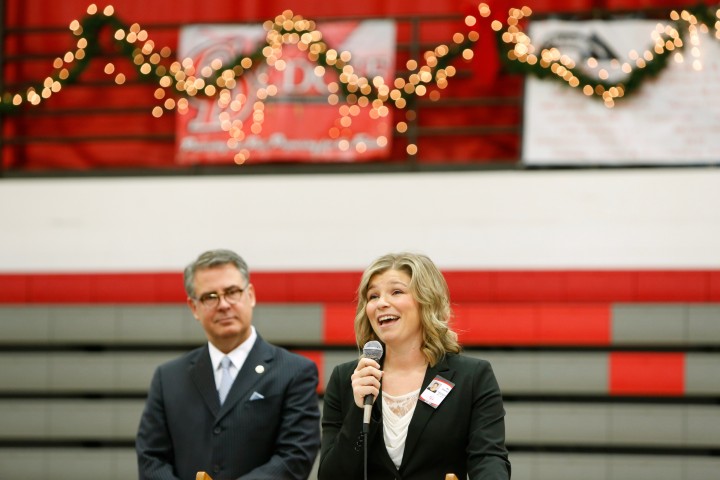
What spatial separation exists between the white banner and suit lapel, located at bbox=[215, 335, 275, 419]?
3.46 metres

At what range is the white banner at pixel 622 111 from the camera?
21.0ft

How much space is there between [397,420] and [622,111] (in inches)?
166

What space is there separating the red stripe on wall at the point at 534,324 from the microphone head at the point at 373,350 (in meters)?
3.44

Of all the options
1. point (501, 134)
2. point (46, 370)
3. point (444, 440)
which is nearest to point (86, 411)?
point (46, 370)

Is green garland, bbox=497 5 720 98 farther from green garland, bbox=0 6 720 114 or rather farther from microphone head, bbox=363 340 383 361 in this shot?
microphone head, bbox=363 340 383 361

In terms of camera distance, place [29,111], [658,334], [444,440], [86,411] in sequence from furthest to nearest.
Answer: [29,111] → [86,411] → [658,334] → [444,440]

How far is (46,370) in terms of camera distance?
6754mm

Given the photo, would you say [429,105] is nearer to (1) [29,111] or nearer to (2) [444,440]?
(1) [29,111]

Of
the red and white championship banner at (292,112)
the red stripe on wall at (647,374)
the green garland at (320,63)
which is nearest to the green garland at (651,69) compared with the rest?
the green garland at (320,63)

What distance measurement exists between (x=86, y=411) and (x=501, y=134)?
3322 millimetres

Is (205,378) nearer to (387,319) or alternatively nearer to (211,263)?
(211,263)

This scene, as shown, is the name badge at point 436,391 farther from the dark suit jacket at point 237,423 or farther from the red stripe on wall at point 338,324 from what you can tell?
the red stripe on wall at point 338,324

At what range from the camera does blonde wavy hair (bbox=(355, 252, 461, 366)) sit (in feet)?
9.41

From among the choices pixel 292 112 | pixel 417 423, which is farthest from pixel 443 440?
pixel 292 112
